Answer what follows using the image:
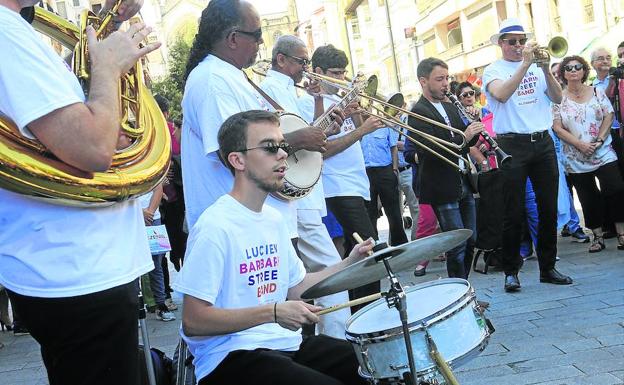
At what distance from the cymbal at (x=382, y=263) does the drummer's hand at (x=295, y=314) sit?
0.15ft

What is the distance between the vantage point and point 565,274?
21.7 ft

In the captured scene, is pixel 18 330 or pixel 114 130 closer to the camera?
pixel 114 130

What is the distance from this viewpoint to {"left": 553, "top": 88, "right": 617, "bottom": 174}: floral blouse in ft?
25.2

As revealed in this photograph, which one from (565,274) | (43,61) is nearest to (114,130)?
(43,61)

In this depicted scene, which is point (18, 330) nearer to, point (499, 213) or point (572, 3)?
point (499, 213)

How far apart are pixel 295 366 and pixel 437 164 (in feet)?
11.1

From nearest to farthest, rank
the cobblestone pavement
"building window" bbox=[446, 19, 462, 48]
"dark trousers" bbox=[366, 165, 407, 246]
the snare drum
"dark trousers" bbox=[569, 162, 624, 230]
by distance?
the snare drum, the cobblestone pavement, "dark trousers" bbox=[569, 162, 624, 230], "dark trousers" bbox=[366, 165, 407, 246], "building window" bbox=[446, 19, 462, 48]

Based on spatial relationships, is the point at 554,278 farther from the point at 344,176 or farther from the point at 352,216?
the point at 344,176

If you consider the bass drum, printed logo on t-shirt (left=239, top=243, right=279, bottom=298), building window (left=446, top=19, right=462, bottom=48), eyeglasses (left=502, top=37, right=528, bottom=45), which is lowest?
printed logo on t-shirt (left=239, top=243, right=279, bottom=298)

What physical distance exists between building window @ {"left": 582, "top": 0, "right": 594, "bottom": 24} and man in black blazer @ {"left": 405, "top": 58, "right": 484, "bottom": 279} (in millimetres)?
20274

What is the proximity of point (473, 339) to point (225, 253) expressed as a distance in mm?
933

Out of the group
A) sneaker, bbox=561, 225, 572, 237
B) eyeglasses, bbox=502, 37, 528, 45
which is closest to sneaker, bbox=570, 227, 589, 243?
sneaker, bbox=561, 225, 572, 237

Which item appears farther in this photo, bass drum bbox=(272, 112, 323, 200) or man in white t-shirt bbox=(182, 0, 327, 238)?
bass drum bbox=(272, 112, 323, 200)

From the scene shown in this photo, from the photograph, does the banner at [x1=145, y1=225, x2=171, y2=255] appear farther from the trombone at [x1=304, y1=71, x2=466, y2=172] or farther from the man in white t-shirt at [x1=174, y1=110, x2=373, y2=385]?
the man in white t-shirt at [x1=174, y1=110, x2=373, y2=385]
